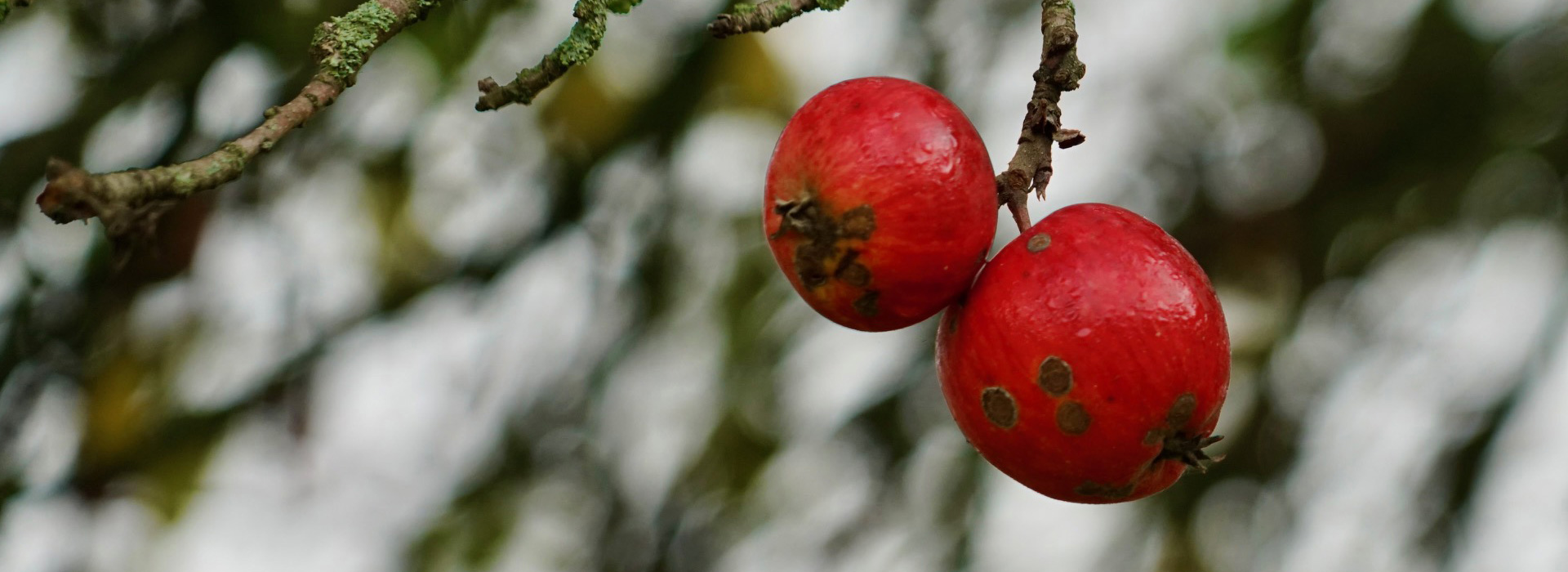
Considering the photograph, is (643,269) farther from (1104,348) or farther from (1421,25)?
(1421,25)

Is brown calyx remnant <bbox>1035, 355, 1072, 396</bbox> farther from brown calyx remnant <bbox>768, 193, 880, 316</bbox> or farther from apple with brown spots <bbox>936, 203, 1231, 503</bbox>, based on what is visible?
brown calyx remnant <bbox>768, 193, 880, 316</bbox>

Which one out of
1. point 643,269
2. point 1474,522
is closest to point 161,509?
point 643,269

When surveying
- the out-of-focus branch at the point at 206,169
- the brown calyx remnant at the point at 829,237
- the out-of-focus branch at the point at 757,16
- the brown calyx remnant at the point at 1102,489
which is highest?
the out-of-focus branch at the point at 206,169

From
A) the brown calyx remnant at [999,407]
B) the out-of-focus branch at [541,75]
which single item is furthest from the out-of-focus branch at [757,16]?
the brown calyx remnant at [999,407]

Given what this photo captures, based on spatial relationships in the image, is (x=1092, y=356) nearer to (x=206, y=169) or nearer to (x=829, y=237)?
(x=829, y=237)

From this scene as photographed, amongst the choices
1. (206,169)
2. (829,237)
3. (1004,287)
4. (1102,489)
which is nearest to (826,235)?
(829,237)

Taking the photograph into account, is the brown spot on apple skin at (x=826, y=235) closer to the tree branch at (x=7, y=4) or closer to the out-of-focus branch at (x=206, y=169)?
the out-of-focus branch at (x=206, y=169)

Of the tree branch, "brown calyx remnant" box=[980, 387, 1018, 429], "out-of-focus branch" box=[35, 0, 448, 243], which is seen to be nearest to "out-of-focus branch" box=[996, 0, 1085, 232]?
"brown calyx remnant" box=[980, 387, 1018, 429]
